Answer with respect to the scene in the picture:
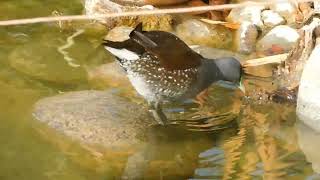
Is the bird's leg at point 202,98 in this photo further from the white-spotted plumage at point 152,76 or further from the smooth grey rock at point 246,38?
the smooth grey rock at point 246,38

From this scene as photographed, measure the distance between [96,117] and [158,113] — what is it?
556 mm

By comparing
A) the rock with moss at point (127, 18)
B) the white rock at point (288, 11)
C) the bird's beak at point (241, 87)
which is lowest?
the bird's beak at point (241, 87)

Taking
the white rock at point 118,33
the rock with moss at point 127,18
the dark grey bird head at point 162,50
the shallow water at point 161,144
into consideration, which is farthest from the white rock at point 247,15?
the dark grey bird head at point 162,50

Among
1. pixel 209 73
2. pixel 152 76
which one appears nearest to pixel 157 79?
pixel 152 76

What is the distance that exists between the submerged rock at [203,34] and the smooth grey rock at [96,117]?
1756mm

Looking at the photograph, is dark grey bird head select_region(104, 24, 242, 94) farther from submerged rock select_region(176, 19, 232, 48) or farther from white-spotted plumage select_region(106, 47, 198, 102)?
submerged rock select_region(176, 19, 232, 48)

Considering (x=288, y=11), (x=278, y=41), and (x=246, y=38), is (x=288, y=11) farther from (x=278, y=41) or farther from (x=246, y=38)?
(x=246, y=38)

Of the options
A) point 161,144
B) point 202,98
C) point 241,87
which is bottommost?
point 161,144

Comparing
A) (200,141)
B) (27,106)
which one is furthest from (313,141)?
(27,106)

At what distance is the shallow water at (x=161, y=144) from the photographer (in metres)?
4.81

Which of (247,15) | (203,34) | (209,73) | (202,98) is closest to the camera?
(209,73)

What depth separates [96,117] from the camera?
213 inches

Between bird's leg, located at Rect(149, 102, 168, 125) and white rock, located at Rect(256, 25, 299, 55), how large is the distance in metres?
1.89

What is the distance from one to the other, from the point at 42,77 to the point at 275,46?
2.54m
